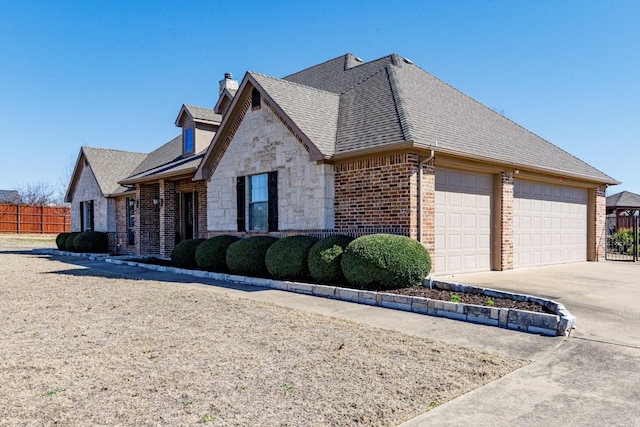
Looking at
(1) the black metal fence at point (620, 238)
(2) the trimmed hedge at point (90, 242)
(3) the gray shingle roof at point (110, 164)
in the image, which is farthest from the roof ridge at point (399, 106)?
(2) the trimmed hedge at point (90, 242)

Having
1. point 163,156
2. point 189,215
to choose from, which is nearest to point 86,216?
point 163,156

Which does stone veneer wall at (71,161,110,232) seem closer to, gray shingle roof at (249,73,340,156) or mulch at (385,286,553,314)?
gray shingle roof at (249,73,340,156)

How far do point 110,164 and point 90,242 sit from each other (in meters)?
5.20

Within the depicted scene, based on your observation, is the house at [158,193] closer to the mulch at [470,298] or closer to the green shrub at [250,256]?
the green shrub at [250,256]

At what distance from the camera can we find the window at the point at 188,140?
65.7ft

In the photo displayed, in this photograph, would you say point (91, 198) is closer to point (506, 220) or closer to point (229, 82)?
point (229, 82)

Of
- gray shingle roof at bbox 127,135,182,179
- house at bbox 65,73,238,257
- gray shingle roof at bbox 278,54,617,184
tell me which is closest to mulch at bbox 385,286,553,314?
gray shingle roof at bbox 278,54,617,184

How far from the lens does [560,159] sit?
15672 millimetres

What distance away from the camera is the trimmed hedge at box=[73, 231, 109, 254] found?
22.1 meters

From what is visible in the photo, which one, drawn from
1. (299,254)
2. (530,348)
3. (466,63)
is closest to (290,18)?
(466,63)

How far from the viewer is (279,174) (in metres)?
13.2

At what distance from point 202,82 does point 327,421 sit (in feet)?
75.2

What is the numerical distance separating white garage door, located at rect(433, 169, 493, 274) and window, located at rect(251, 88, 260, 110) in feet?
19.5

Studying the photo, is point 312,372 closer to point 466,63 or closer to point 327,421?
point 327,421
